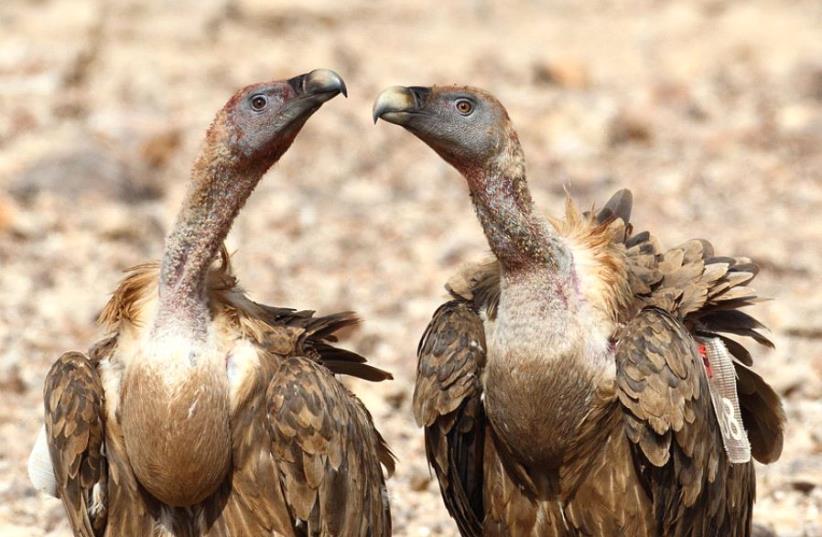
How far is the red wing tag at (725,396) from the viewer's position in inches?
264

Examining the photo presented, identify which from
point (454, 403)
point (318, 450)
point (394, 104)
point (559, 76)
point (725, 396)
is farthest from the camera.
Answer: point (559, 76)

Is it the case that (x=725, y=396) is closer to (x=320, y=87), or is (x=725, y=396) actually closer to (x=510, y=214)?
(x=510, y=214)

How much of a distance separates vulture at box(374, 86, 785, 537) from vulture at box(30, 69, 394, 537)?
1.91 ft

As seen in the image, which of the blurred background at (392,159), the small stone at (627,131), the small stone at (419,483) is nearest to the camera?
the small stone at (419,483)

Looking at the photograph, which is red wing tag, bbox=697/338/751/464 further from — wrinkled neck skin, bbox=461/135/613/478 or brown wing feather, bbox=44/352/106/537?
brown wing feather, bbox=44/352/106/537

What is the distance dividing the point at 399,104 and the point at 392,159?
31.6 ft

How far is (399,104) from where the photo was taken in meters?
6.29

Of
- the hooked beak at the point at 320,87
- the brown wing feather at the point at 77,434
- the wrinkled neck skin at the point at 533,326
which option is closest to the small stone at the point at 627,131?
the wrinkled neck skin at the point at 533,326

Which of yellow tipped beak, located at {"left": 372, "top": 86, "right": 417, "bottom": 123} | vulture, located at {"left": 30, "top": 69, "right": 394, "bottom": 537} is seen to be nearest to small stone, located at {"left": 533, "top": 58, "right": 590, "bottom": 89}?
yellow tipped beak, located at {"left": 372, "top": 86, "right": 417, "bottom": 123}

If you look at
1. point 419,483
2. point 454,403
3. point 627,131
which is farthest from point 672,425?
point 627,131

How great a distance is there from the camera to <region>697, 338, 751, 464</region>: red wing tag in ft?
22.0

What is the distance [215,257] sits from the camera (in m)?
6.20

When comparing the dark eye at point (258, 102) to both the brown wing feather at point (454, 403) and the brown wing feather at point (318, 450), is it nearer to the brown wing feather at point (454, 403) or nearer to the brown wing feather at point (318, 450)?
the brown wing feather at point (318, 450)

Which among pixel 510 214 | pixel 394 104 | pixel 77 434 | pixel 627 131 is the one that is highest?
pixel 627 131
